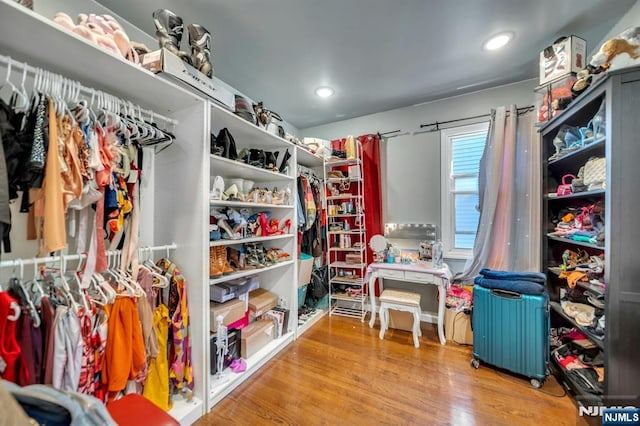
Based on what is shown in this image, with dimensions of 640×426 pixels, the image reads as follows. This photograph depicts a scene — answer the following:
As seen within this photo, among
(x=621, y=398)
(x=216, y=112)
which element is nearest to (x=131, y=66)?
(x=216, y=112)

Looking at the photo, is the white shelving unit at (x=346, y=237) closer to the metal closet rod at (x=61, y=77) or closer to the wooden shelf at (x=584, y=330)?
the wooden shelf at (x=584, y=330)

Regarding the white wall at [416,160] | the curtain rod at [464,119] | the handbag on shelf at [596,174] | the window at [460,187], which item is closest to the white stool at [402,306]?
the white wall at [416,160]

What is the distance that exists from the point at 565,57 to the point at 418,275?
2.10 metres

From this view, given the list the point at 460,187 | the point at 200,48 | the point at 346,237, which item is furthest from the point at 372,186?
the point at 200,48

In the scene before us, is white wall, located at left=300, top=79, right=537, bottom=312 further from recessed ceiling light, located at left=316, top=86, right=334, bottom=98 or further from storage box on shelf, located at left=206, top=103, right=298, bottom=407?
storage box on shelf, located at left=206, top=103, right=298, bottom=407

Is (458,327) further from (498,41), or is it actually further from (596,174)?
(498,41)

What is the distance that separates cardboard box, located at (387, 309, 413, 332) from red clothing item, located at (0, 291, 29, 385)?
2702 millimetres

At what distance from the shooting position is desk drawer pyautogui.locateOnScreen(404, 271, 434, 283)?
7.97 ft

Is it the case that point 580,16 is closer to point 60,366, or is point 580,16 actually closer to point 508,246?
point 508,246

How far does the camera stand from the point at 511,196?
2.38m

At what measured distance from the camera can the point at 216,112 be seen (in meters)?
1.68

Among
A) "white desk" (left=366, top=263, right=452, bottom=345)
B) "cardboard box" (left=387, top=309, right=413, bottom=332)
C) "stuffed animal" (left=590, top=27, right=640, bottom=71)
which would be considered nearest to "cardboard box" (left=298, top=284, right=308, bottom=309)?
"white desk" (left=366, top=263, right=452, bottom=345)

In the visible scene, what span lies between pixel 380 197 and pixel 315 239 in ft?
3.31

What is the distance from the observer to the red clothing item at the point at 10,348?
0.89 m
